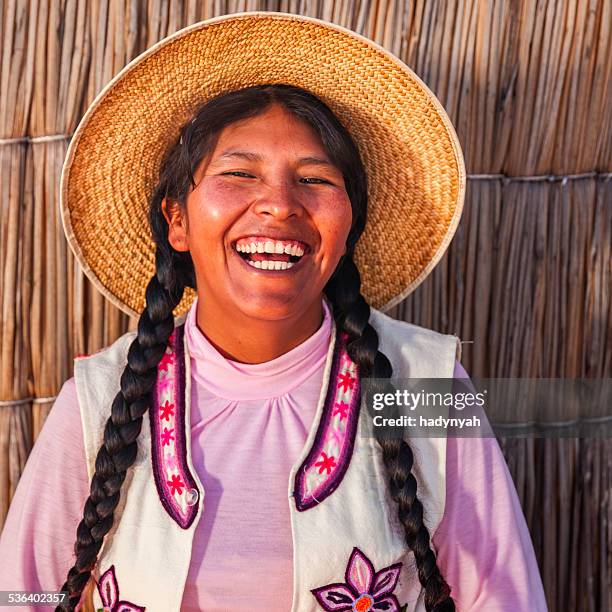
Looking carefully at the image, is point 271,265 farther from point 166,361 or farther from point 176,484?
point 176,484

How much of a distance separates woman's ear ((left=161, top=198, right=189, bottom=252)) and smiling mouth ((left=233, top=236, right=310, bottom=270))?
0.20m

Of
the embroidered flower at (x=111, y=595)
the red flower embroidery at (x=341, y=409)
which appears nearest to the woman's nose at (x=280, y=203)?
the red flower embroidery at (x=341, y=409)

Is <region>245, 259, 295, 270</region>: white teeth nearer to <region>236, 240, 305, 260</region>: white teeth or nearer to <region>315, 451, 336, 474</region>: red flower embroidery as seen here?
<region>236, 240, 305, 260</region>: white teeth

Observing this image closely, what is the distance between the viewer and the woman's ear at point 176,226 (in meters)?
1.75

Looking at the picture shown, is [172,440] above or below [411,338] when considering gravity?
below

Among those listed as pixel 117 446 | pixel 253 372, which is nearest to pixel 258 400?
pixel 253 372

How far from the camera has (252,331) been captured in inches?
66.9

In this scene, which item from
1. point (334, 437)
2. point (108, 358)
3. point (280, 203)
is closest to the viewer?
point (280, 203)

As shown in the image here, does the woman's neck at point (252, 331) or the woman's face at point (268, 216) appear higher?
the woman's face at point (268, 216)

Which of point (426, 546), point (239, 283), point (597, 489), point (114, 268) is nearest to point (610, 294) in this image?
point (597, 489)

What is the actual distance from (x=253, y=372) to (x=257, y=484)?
225 millimetres

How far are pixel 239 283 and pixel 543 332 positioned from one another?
3.25ft

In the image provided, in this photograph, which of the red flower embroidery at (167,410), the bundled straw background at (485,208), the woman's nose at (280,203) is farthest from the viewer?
the bundled straw background at (485,208)

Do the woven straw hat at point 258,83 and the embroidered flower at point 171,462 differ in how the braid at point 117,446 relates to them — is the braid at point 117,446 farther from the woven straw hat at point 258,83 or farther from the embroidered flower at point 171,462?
the woven straw hat at point 258,83
